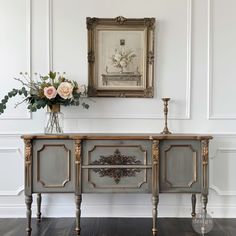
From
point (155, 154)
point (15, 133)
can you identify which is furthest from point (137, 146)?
point (15, 133)

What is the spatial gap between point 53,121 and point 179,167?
4.04 ft

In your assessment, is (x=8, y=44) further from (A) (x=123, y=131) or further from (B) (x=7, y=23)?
(A) (x=123, y=131)

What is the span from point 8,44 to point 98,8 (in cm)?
99

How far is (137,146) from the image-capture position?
251 centimetres

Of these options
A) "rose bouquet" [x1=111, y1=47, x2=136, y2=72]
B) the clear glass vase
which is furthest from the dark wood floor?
"rose bouquet" [x1=111, y1=47, x2=136, y2=72]

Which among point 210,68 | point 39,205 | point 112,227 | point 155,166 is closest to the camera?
point 155,166

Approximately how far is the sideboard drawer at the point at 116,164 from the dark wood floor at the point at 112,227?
16.8 inches

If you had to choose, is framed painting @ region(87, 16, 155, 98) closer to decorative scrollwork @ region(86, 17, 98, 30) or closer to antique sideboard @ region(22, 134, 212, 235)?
decorative scrollwork @ region(86, 17, 98, 30)

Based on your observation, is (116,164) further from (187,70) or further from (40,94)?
(187,70)

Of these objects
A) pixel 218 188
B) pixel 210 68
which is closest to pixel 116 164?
pixel 218 188

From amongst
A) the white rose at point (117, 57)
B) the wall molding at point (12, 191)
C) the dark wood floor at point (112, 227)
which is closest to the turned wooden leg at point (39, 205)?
the dark wood floor at point (112, 227)

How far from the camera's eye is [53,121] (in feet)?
9.01

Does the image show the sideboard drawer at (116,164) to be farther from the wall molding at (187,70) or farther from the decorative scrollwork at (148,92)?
the decorative scrollwork at (148,92)

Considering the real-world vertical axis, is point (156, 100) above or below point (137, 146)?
above
